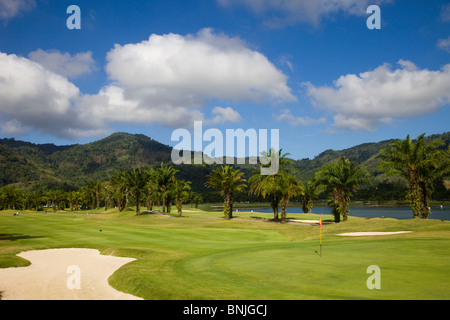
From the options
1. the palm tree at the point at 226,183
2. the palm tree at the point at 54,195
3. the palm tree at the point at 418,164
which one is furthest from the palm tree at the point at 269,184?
the palm tree at the point at 54,195

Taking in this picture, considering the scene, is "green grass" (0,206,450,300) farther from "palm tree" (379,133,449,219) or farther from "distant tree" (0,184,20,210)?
"distant tree" (0,184,20,210)

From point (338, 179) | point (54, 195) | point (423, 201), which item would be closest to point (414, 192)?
point (423, 201)

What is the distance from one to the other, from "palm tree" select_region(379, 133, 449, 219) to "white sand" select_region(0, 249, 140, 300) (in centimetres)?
4042

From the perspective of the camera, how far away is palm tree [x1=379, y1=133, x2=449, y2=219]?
4444 centimetres

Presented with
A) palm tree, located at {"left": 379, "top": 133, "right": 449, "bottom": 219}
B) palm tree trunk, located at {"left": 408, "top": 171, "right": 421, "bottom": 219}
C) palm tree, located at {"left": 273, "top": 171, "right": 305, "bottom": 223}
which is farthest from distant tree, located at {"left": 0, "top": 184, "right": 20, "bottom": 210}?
palm tree trunk, located at {"left": 408, "top": 171, "right": 421, "bottom": 219}

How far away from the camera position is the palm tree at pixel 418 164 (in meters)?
44.4

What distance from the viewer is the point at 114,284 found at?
1552cm

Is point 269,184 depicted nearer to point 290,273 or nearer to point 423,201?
point 423,201

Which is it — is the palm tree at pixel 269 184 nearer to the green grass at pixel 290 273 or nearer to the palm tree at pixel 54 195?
the green grass at pixel 290 273

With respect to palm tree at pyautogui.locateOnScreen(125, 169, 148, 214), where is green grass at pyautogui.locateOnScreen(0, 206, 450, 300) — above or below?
below
